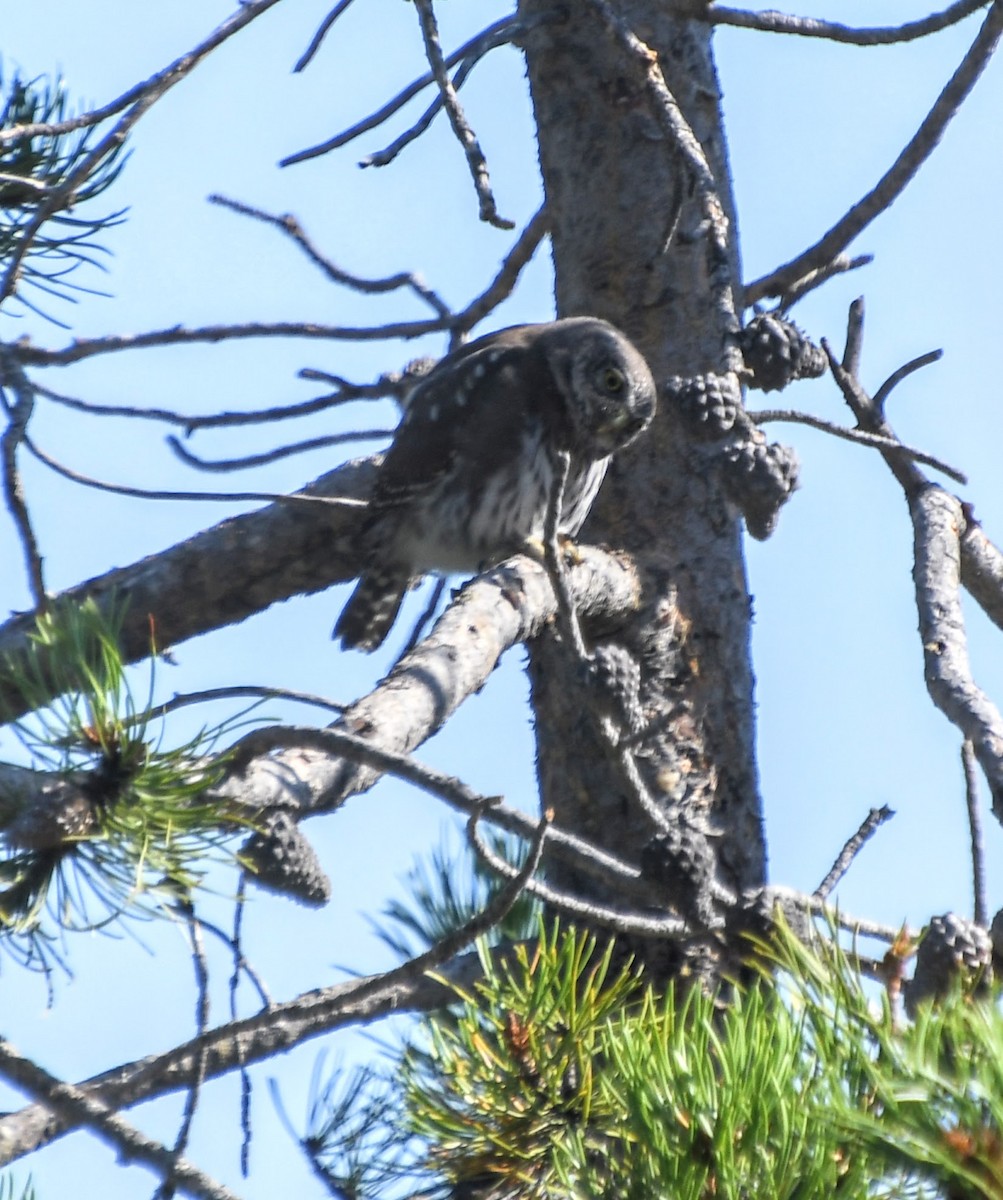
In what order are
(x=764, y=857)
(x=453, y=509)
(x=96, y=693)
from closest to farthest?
(x=96, y=693)
(x=764, y=857)
(x=453, y=509)

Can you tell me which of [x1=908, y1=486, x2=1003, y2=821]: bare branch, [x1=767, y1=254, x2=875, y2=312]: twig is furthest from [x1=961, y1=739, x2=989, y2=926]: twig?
[x1=767, y1=254, x2=875, y2=312]: twig

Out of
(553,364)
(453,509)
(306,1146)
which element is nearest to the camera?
(306,1146)

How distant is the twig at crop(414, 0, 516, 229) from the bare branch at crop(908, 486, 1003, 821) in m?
0.88

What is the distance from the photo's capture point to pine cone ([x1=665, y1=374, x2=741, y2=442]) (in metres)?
2.66

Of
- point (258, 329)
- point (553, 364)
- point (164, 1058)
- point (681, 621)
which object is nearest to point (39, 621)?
point (164, 1058)

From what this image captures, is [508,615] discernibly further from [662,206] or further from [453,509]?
[453,509]

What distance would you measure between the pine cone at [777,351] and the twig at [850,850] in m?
0.94

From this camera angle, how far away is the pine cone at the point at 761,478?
2492 mm

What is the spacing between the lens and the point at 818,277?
10.5 feet

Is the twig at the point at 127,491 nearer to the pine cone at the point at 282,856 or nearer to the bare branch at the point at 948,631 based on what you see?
the pine cone at the point at 282,856

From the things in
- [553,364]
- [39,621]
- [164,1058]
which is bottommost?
[164,1058]

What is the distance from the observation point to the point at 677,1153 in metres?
1.33

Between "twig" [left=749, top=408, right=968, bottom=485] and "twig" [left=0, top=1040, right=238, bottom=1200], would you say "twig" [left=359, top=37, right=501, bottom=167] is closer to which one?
"twig" [left=749, top=408, right=968, bottom=485]

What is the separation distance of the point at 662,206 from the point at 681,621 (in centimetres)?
86
